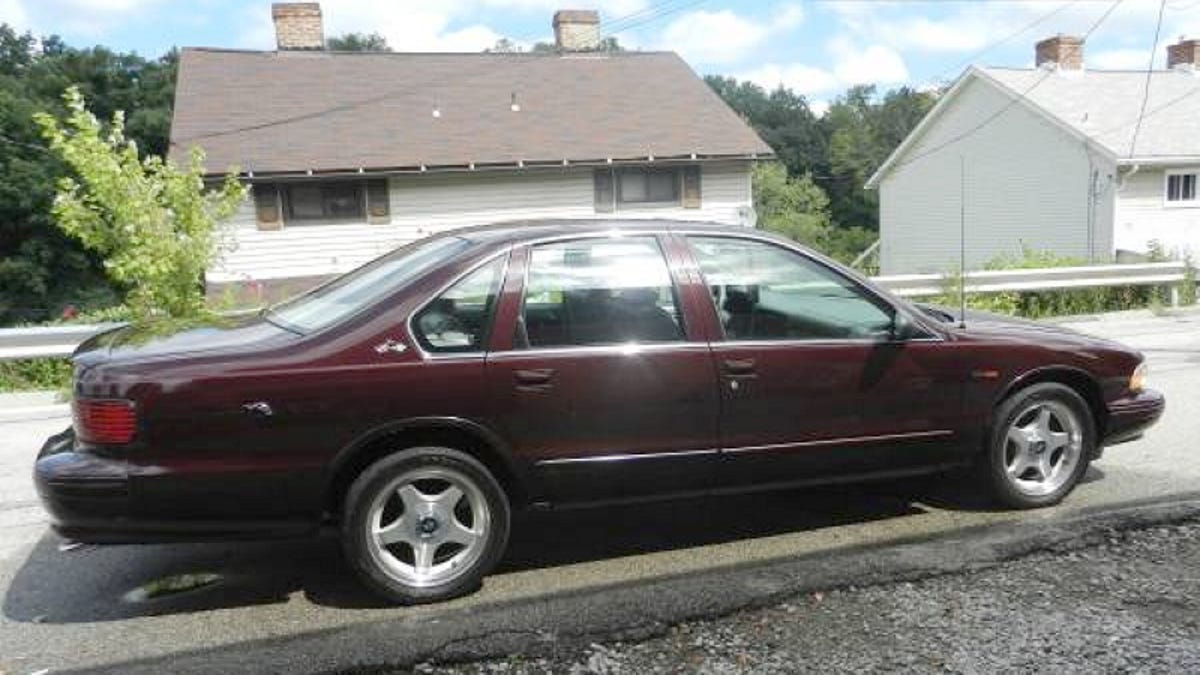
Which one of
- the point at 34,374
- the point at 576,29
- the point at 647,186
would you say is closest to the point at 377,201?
the point at 647,186

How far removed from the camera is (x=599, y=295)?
4.53m

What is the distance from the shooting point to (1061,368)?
17.0 ft

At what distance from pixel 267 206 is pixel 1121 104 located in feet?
76.1

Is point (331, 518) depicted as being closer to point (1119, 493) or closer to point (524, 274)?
point (524, 274)

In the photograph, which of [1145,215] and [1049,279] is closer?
[1049,279]

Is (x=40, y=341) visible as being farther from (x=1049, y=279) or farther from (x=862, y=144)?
(x=862, y=144)

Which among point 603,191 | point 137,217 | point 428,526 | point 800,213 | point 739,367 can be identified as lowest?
point 428,526

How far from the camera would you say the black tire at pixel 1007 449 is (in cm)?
511

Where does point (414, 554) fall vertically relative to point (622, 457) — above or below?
below

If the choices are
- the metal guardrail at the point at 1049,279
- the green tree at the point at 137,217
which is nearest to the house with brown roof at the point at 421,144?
the metal guardrail at the point at 1049,279

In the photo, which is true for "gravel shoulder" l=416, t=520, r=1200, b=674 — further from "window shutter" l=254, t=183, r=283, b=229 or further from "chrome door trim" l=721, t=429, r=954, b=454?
"window shutter" l=254, t=183, r=283, b=229

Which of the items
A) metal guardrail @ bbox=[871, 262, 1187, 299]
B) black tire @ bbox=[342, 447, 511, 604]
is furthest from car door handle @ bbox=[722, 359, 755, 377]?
metal guardrail @ bbox=[871, 262, 1187, 299]

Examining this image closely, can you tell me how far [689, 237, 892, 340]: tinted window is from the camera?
4.73m

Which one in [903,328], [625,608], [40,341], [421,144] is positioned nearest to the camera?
[625,608]
